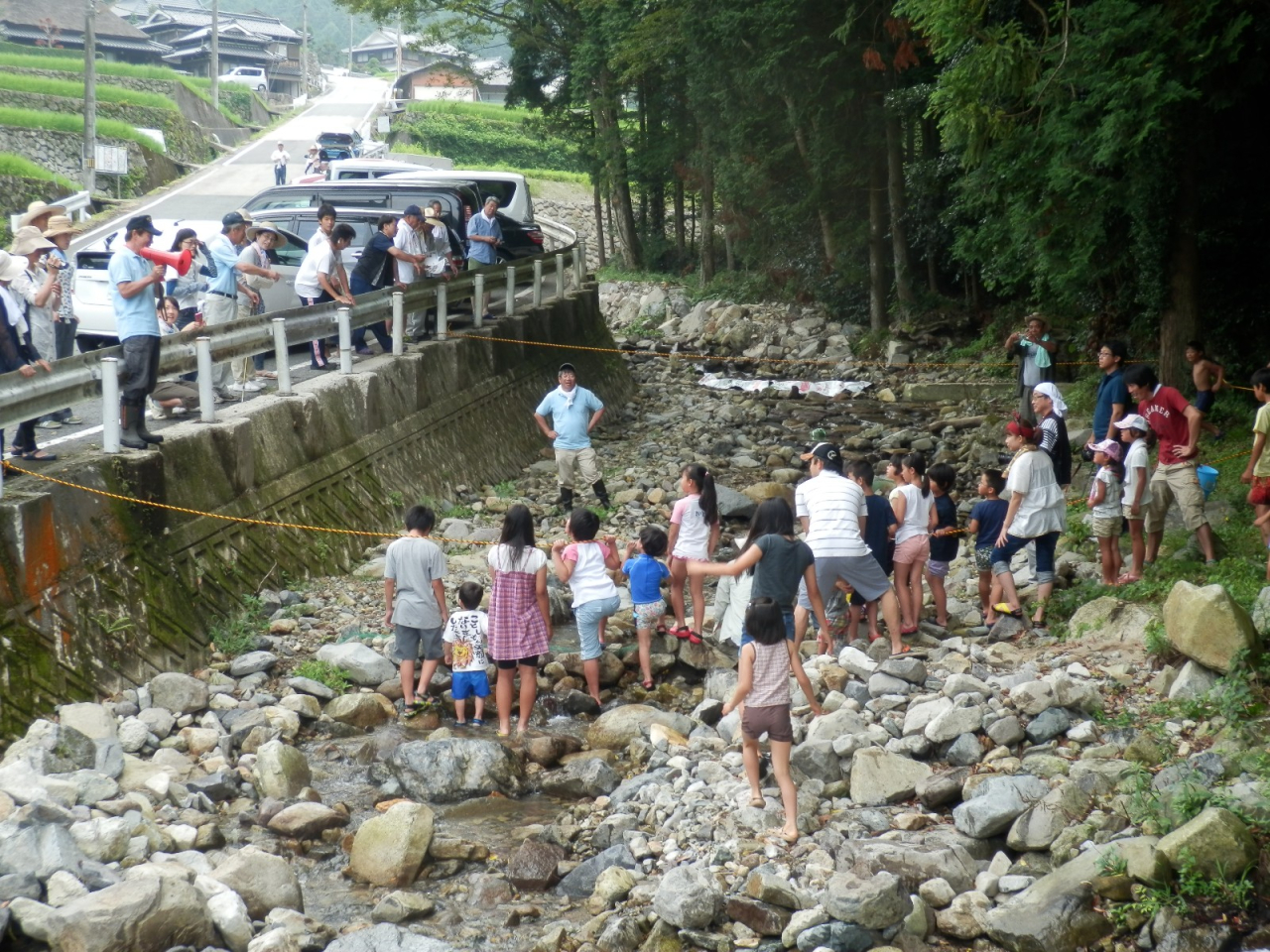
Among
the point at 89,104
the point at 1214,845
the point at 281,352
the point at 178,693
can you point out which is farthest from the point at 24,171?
the point at 1214,845

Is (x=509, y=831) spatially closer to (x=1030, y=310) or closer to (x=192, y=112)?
(x=1030, y=310)

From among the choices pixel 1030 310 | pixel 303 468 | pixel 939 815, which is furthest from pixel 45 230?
pixel 1030 310

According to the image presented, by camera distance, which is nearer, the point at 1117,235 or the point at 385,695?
the point at 385,695

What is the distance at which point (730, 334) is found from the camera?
27.1 meters

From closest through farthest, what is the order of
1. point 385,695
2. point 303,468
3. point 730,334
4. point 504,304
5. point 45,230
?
point 385,695 → point 45,230 → point 303,468 → point 504,304 → point 730,334

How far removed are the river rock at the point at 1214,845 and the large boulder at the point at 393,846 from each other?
11.6ft

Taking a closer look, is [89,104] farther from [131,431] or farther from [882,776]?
[882,776]

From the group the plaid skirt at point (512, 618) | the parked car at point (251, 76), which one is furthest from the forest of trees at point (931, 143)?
the parked car at point (251, 76)

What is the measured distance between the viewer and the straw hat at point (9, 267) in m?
8.80

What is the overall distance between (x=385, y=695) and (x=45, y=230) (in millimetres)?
4298

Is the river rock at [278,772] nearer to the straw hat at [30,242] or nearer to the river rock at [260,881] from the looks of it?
the river rock at [260,881]

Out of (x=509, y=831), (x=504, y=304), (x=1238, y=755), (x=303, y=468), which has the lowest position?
(x=509, y=831)

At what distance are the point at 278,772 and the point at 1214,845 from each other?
190 inches

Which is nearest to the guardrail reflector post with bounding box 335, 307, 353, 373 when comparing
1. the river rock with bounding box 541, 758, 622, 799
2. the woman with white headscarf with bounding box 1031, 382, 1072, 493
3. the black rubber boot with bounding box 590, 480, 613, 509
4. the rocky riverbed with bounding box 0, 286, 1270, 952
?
the black rubber boot with bounding box 590, 480, 613, 509
